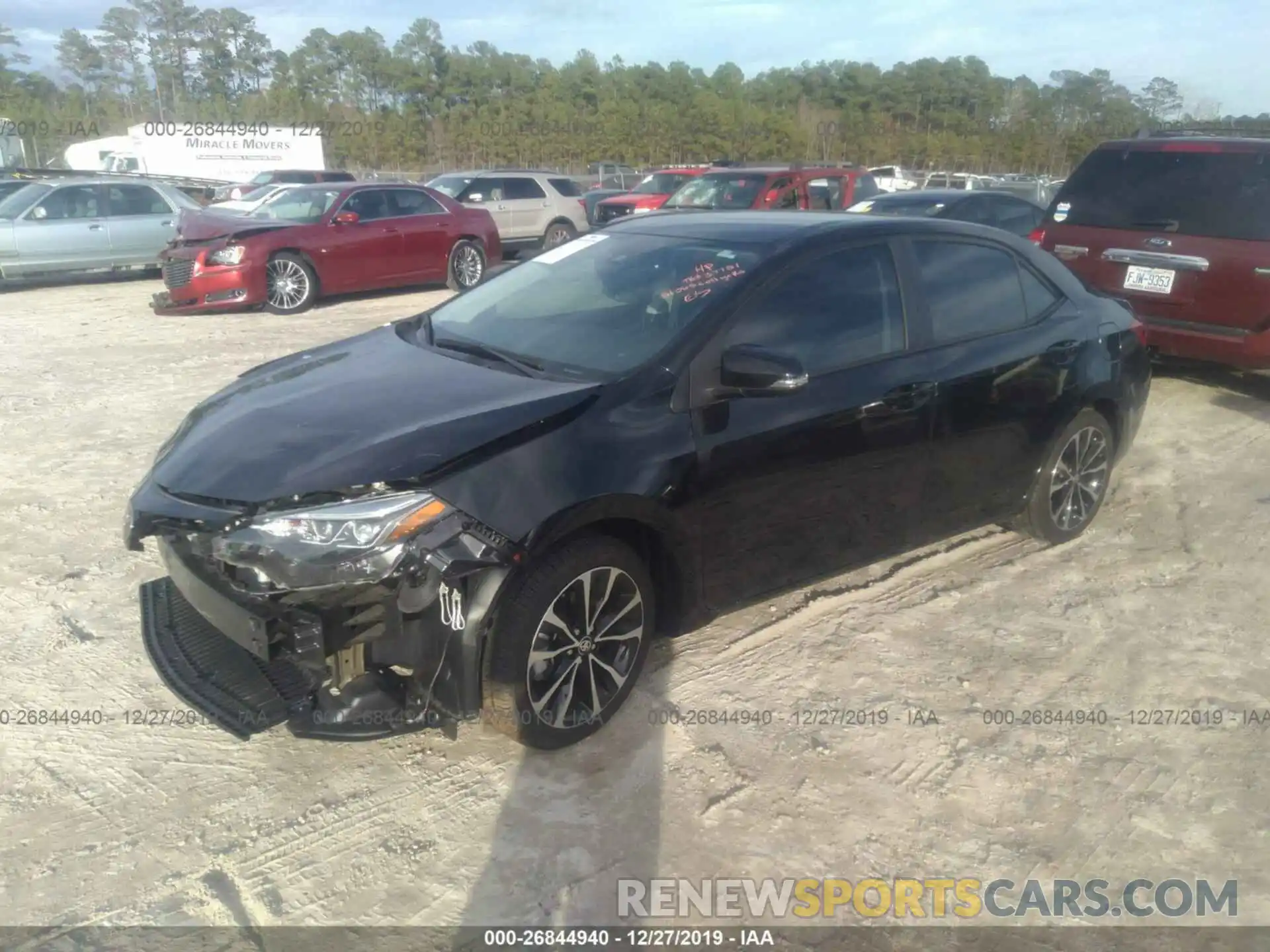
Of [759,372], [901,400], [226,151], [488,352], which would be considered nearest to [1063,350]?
[901,400]

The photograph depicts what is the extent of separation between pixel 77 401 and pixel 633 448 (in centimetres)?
599

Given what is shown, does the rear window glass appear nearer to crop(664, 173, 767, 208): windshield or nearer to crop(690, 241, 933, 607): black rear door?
crop(690, 241, 933, 607): black rear door

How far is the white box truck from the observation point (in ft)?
103

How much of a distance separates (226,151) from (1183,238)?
31.3 metres

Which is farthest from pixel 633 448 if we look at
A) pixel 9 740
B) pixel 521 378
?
pixel 9 740

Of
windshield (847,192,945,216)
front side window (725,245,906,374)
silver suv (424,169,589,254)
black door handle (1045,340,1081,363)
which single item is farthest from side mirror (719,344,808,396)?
silver suv (424,169,589,254)

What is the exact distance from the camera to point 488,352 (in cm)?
389

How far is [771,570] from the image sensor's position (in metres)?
3.86

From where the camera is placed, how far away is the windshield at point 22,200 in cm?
1400

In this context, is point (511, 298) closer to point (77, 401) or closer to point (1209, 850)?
point (1209, 850)

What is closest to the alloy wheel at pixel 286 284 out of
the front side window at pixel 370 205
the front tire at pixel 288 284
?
the front tire at pixel 288 284

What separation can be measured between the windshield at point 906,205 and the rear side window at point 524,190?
6.21 meters

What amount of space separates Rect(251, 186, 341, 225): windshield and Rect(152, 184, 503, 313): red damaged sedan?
1 centimetres

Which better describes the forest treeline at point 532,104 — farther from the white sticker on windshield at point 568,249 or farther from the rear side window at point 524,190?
the white sticker on windshield at point 568,249
